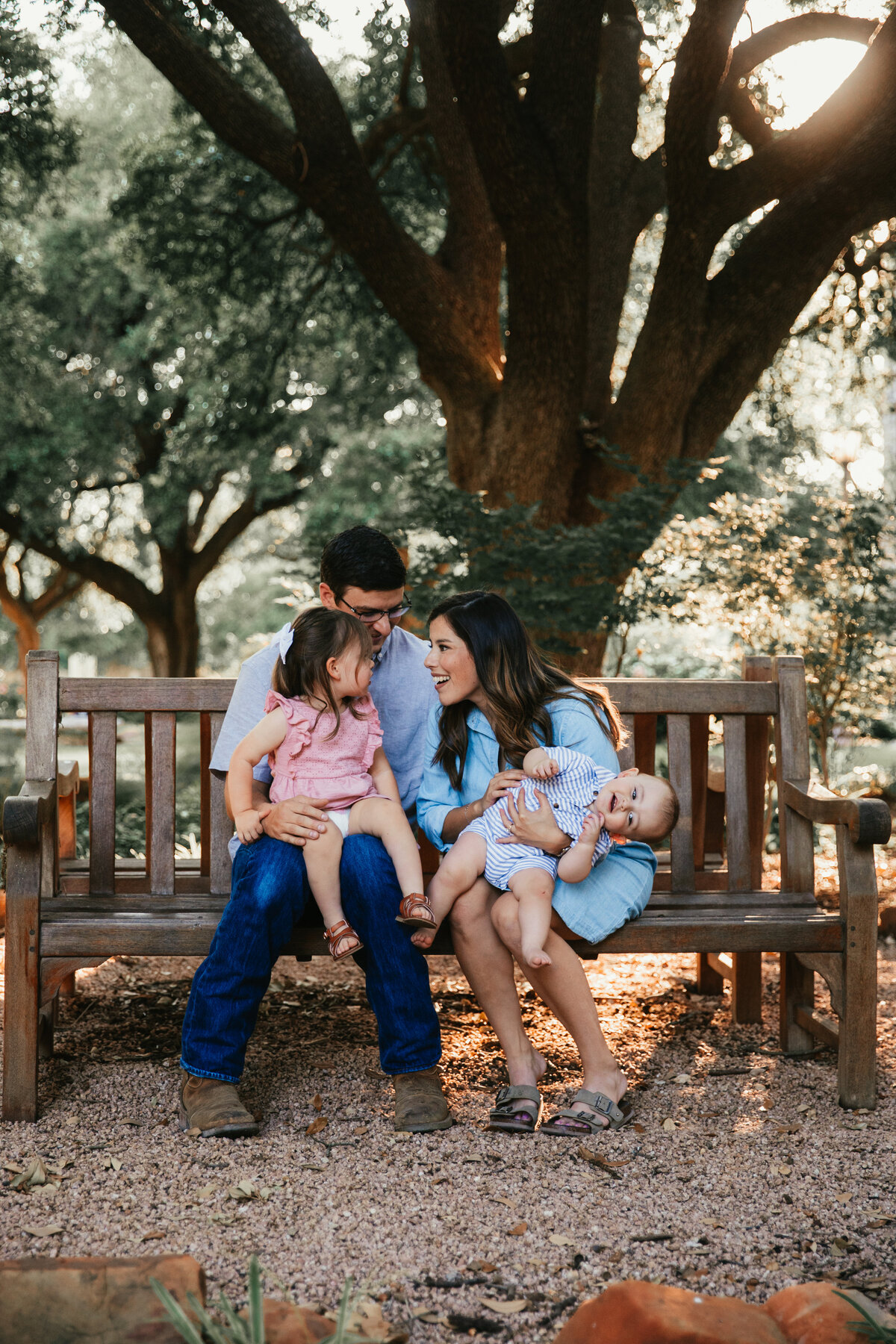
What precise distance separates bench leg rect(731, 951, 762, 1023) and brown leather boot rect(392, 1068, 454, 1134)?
131cm

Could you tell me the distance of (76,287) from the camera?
12.6 metres

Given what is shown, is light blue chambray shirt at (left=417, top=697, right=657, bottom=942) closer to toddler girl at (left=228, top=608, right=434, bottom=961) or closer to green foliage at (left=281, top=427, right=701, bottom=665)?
toddler girl at (left=228, top=608, right=434, bottom=961)

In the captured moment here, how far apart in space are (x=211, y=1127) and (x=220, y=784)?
105 cm

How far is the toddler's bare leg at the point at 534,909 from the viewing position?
Answer: 9.08 feet

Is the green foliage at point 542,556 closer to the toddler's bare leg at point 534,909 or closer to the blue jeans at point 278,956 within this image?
the toddler's bare leg at point 534,909

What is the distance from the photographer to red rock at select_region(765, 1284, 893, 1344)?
5.77 ft

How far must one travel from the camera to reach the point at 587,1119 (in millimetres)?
2812

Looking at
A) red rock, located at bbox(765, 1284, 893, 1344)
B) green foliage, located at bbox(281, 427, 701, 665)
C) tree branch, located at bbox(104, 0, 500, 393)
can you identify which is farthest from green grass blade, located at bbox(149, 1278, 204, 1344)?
tree branch, located at bbox(104, 0, 500, 393)

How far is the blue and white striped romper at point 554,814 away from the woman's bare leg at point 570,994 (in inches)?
3.5

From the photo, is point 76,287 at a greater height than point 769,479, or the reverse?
point 76,287

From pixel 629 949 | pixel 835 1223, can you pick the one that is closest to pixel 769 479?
pixel 629 949

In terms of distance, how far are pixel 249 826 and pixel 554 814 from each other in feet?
2.71

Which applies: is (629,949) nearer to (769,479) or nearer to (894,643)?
(769,479)

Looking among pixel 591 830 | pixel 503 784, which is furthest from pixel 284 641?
pixel 591 830
